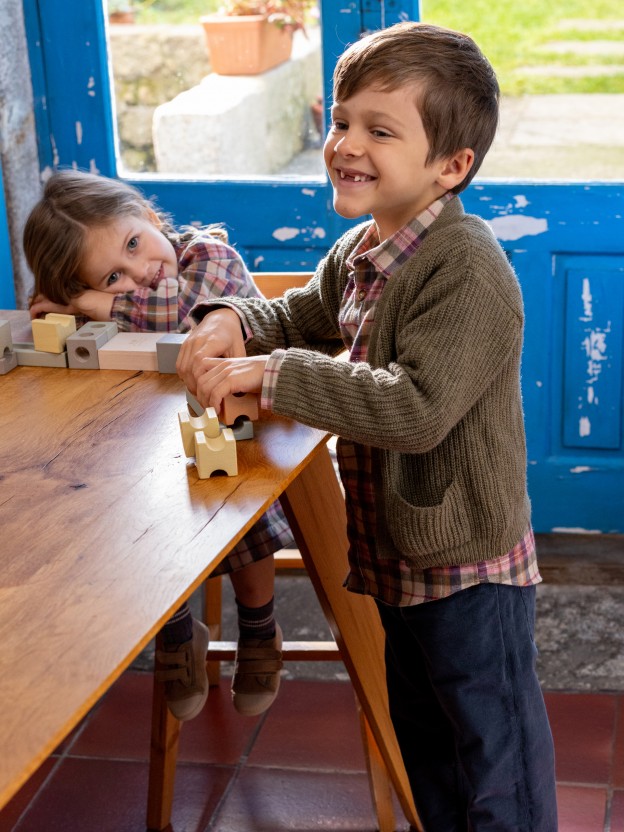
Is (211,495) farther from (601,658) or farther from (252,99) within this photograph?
(252,99)

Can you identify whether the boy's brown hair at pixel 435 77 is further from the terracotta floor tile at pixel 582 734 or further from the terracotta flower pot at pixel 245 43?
the terracotta flower pot at pixel 245 43

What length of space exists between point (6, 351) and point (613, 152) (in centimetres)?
178

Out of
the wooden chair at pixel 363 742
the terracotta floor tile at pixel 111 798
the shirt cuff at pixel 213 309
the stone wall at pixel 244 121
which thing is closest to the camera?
the shirt cuff at pixel 213 309

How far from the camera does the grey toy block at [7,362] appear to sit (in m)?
1.82

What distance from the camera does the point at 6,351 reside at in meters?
1.85

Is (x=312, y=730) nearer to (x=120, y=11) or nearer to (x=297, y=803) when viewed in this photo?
(x=297, y=803)

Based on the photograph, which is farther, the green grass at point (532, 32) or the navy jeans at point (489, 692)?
the green grass at point (532, 32)

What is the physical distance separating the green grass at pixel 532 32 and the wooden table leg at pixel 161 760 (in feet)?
5.79

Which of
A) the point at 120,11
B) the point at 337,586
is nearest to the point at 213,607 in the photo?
the point at 337,586

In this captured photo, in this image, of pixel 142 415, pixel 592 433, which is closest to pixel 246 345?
pixel 142 415

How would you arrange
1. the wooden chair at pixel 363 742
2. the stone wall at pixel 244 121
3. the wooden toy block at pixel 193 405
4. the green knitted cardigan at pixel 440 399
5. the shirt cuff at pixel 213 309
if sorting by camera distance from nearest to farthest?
the green knitted cardigan at pixel 440 399 < the wooden toy block at pixel 193 405 < the shirt cuff at pixel 213 309 < the wooden chair at pixel 363 742 < the stone wall at pixel 244 121

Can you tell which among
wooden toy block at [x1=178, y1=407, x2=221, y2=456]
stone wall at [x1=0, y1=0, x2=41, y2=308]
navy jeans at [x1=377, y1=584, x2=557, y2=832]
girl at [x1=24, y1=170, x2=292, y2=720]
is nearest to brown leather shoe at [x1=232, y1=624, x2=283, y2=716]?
girl at [x1=24, y1=170, x2=292, y2=720]

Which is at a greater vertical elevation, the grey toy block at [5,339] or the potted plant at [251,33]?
the potted plant at [251,33]

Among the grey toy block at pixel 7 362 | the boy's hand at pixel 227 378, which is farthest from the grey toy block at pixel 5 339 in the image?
the boy's hand at pixel 227 378
